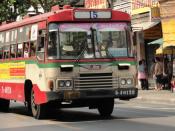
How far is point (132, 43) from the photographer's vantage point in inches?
687

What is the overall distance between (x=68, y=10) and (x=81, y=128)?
11.6ft

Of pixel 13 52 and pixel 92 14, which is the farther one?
pixel 13 52

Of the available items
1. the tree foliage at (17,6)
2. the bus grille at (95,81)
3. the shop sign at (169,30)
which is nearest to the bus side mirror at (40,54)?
the bus grille at (95,81)

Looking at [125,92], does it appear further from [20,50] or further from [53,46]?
[20,50]

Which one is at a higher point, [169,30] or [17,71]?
[169,30]

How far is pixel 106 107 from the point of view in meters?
18.6

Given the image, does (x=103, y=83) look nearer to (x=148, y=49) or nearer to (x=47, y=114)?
(x=47, y=114)

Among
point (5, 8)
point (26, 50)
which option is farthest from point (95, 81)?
point (5, 8)

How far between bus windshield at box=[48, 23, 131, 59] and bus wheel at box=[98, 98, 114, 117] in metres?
1.77

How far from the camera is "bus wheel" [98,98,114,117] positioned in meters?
18.4

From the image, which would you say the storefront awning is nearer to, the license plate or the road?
the road

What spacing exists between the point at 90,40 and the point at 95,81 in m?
1.14

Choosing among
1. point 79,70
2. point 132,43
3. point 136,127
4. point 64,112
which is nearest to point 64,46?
point 79,70

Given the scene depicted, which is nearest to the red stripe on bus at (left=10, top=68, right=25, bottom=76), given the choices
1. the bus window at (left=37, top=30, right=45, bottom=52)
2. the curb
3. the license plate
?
Result: the bus window at (left=37, top=30, right=45, bottom=52)
